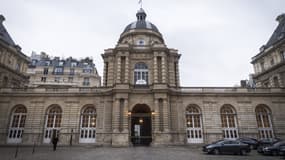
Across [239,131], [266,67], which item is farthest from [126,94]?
[266,67]

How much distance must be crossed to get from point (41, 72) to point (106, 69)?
2791cm

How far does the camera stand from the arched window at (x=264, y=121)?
985 inches

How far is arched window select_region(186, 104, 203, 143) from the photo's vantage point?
24.5 meters

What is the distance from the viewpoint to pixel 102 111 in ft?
82.0

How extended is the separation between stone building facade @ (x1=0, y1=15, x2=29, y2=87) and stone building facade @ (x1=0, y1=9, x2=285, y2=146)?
235 inches

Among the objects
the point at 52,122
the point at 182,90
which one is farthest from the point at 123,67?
the point at 52,122

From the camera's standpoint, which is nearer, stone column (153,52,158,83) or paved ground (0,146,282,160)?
paved ground (0,146,282,160)

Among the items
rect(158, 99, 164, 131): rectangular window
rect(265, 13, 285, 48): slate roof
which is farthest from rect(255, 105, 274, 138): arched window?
rect(158, 99, 164, 131): rectangular window

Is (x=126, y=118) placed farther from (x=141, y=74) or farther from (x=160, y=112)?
(x=141, y=74)

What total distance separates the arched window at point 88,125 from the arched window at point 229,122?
59.2 ft

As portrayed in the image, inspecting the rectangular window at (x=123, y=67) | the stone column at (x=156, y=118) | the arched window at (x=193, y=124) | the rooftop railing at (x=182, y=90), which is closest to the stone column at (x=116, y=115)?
the rooftop railing at (x=182, y=90)

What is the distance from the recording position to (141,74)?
1058 inches

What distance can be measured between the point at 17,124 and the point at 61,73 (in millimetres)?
24391

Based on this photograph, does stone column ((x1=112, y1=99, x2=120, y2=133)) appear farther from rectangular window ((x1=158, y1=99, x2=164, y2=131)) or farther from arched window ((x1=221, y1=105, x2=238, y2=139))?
arched window ((x1=221, y1=105, x2=238, y2=139))
